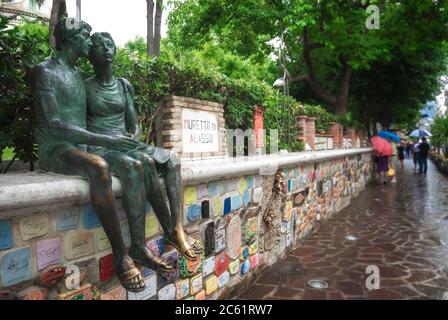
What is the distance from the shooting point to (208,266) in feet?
11.2

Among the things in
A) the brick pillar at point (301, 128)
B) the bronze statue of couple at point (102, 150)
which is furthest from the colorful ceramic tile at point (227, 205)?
the brick pillar at point (301, 128)

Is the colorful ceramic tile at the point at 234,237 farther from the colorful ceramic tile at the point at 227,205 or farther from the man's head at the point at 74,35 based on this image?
the man's head at the point at 74,35

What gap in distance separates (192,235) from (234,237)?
79 centimetres

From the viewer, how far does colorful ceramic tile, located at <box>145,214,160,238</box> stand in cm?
271

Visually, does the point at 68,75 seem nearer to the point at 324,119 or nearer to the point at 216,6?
the point at 324,119

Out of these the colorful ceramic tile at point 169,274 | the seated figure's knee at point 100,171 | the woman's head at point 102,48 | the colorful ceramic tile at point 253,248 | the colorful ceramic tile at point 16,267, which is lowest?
the colorful ceramic tile at point 253,248

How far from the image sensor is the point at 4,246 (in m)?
1.83

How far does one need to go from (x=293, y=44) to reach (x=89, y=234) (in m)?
15.7

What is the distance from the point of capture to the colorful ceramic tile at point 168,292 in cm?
284

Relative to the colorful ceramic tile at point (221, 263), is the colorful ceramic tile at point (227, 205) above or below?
above

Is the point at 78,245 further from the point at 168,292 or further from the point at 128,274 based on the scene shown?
the point at 168,292

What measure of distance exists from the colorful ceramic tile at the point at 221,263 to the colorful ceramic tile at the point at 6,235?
6.62 ft

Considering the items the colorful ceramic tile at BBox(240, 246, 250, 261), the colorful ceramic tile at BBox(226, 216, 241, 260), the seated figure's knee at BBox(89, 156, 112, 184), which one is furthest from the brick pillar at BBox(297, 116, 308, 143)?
the seated figure's knee at BBox(89, 156, 112, 184)

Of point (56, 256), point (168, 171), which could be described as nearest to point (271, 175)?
point (168, 171)
